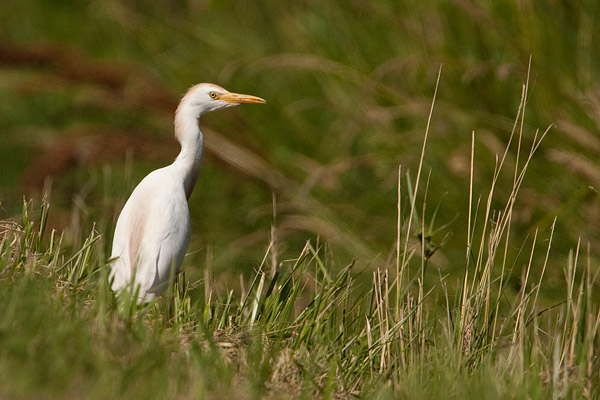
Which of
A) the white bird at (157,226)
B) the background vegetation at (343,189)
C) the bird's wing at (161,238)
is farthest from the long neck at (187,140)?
the background vegetation at (343,189)

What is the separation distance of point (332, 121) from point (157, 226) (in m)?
2.33

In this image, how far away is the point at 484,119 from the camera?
4480 mm

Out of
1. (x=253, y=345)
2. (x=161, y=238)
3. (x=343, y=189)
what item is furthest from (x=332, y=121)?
(x=253, y=345)

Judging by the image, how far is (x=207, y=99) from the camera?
328 cm

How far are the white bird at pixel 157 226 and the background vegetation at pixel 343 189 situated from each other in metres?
0.13

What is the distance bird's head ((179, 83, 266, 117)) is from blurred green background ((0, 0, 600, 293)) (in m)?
0.84

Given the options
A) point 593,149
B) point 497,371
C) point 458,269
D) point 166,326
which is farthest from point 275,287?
point 593,149

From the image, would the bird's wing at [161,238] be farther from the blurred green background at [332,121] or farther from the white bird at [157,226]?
the blurred green background at [332,121]

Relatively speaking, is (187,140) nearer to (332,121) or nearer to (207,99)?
(207,99)

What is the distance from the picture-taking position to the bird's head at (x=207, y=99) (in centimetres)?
327

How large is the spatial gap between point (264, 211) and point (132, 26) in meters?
1.48

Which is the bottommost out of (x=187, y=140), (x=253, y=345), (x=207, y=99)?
(x=253, y=345)

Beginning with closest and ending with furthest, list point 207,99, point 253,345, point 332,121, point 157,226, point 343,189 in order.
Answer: point 253,345 < point 157,226 < point 207,99 < point 343,189 < point 332,121

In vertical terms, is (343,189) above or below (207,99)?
below
